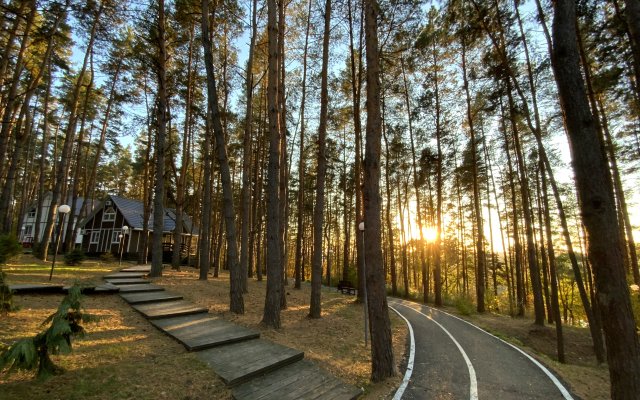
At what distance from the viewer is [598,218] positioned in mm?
A: 3055

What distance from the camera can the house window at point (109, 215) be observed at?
82.1 feet

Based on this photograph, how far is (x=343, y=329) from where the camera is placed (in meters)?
8.23

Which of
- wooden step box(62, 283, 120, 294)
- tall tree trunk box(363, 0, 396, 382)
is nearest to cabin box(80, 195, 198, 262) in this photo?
wooden step box(62, 283, 120, 294)

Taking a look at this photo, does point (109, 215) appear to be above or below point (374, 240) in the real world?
above

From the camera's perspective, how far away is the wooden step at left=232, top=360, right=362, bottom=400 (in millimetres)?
3920

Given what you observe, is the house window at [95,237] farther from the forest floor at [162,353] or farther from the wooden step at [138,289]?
the wooden step at [138,289]

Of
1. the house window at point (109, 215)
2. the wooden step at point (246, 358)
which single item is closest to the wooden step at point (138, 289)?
the wooden step at point (246, 358)

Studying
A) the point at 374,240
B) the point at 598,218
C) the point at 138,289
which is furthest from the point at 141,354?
the point at 598,218

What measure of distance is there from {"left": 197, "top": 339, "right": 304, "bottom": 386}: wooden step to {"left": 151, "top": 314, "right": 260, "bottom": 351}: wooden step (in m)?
0.13

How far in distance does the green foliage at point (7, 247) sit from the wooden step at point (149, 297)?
4976mm

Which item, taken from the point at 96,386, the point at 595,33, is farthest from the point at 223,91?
the point at 595,33

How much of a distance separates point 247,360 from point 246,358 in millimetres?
92

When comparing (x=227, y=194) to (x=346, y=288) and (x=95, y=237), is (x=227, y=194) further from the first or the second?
(x=95, y=237)

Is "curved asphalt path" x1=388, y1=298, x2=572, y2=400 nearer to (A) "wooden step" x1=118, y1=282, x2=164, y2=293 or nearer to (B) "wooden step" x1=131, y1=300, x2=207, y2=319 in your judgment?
(B) "wooden step" x1=131, y1=300, x2=207, y2=319
